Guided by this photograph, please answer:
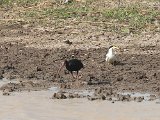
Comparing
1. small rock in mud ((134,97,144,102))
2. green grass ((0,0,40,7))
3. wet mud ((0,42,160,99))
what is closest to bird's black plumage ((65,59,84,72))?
wet mud ((0,42,160,99))

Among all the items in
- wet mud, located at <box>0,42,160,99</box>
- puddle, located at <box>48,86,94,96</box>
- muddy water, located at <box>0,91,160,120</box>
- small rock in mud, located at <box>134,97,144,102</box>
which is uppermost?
wet mud, located at <box>0,42,160,99</box>

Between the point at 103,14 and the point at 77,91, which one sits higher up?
the point at 103,14

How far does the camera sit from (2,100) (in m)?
13.0

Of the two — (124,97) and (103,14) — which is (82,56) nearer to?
(124,97)

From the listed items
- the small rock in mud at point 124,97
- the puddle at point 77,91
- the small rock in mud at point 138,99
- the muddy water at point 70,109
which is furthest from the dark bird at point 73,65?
the small rock in mud at point 138,99

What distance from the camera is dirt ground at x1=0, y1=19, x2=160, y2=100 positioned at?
14484 millimetres

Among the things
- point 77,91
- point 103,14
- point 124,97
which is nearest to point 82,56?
point 77,91

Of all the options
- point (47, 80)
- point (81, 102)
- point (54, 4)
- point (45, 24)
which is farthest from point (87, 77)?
point (54, 4)

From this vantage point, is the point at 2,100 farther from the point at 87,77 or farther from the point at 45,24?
the point at 45,24

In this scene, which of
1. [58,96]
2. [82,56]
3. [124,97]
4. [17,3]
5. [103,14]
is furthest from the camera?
[17,3]

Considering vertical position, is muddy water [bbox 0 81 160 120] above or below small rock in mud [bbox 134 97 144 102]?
below

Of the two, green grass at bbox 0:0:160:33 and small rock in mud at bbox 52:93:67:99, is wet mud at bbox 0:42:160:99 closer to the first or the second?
small rock in mud at bbox 52:93:67:99

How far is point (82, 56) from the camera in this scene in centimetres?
1742

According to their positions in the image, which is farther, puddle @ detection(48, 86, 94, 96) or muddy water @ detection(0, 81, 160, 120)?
puddle @ detection(48, 86, 94, 96)
